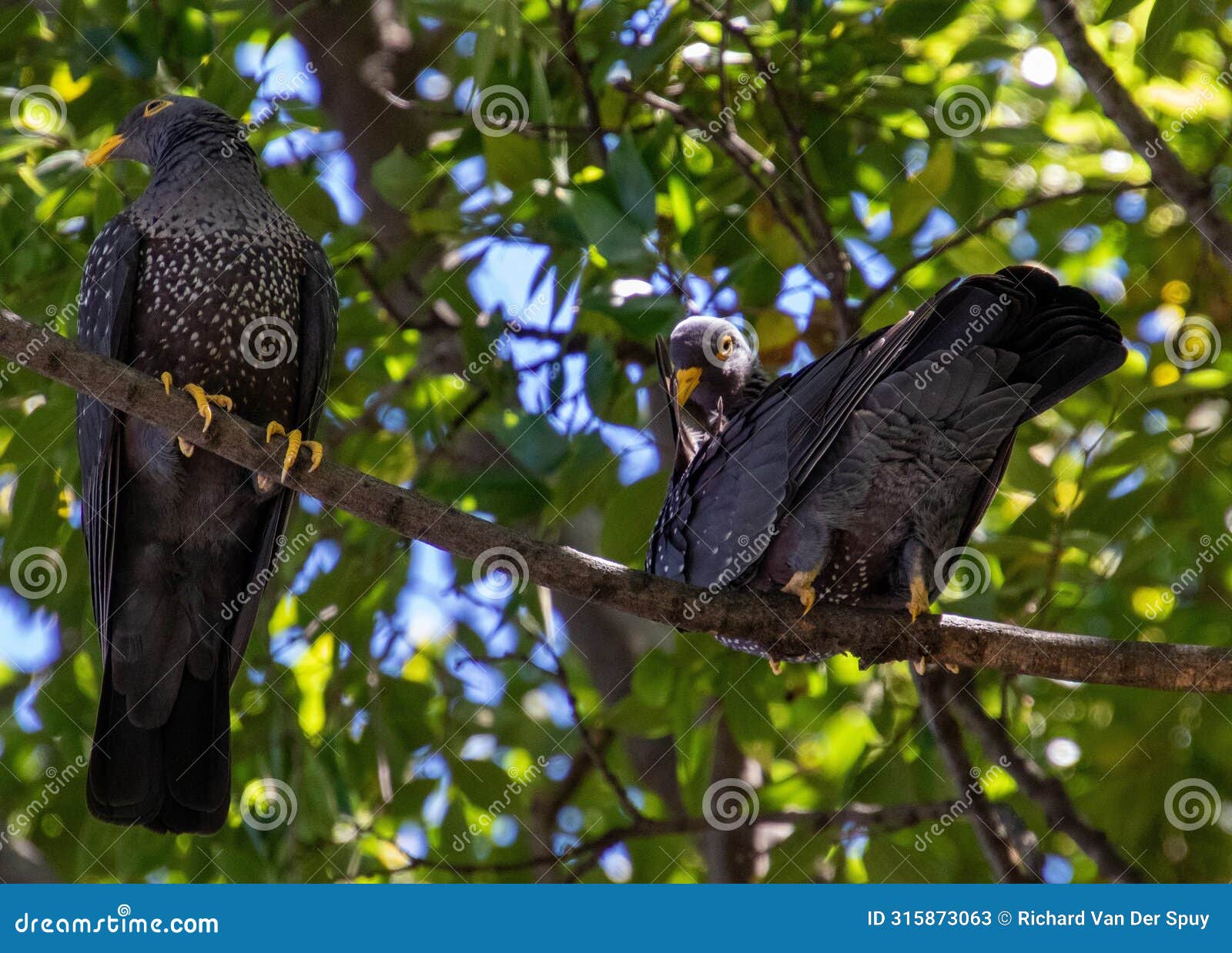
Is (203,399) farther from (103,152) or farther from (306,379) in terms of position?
(103,152)

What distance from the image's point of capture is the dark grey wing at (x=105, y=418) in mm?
3514

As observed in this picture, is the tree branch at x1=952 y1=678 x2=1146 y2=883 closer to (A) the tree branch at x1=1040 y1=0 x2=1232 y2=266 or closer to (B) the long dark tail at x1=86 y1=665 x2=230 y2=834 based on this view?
(A) the tree branch at x1=1040 y1=0 x2=1232 y2=266

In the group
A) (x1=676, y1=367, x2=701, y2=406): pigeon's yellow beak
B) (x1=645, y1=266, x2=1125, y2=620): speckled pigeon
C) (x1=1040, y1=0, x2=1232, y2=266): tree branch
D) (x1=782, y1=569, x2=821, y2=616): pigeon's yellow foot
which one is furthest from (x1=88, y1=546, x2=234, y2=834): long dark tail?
(x1=1040, y1=0, x2=1232, y2=266): tree branch

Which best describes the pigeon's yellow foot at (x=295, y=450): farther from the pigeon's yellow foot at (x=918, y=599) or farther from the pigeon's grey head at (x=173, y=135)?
the pigeon's yellow foot at (x=918, y=599)

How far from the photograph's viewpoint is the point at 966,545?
11.4 ft

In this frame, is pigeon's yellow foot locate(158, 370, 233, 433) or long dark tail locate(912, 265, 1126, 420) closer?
pigeon's yellow foot locate(158, 370, 233, 433)

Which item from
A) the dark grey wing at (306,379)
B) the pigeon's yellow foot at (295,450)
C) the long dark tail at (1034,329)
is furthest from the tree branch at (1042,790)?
the dark grey wing at (306,379)

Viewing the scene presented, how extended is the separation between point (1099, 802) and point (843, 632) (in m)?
1.65

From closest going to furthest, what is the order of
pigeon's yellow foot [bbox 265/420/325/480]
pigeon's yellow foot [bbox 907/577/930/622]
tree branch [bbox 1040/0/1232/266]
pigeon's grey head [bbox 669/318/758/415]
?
pigeon's yellow foot [bbox 265/420/325/480] < pigeon's yellow foot [bbox 907/577/930/622] < tree branch [bbox 1040/0/1232/266] < pigeon's grey head [bbox 669/318/758/415]

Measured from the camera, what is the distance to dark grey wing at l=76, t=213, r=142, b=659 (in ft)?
11.5

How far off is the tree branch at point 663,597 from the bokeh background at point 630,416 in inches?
20.0

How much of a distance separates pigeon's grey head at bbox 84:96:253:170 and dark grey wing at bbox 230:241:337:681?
443 mm

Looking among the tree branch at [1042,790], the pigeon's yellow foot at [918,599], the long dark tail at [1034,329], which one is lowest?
the tree branch at [1042,790]

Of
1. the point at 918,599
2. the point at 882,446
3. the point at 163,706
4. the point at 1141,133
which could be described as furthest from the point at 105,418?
the point at 1141,133
